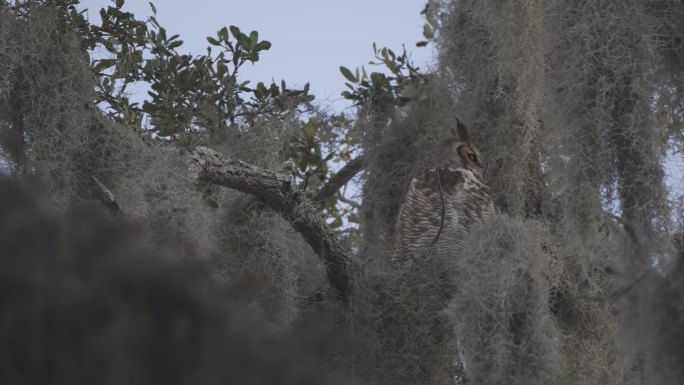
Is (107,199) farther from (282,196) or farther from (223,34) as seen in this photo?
(223,34)

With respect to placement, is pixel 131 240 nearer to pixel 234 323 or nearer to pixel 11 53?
pixel 234 323

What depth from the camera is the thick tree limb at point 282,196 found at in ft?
10.8

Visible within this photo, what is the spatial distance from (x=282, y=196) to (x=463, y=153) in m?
0.84

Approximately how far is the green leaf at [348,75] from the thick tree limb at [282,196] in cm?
107

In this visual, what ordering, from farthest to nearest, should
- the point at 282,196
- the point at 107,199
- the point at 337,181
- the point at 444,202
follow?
the point at 337,181 → the point at 444,202 → the point at 282,196 → the point at 107,199

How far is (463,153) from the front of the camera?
3.85m

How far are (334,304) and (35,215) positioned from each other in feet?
7.13

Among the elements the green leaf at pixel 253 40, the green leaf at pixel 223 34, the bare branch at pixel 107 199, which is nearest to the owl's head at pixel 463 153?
the green leaf at pixel 253 40

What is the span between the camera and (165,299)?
1.34 meters

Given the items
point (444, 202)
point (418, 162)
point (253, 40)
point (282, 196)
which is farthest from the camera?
point (418, 162)

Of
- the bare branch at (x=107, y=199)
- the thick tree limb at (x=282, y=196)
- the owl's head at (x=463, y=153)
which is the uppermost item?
the owl's head at (x=463, y=153)

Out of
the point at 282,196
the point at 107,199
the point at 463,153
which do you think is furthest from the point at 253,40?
the point at 107,199

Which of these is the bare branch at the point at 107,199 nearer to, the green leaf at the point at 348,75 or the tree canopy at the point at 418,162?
the tree canopy at the point at 418,162

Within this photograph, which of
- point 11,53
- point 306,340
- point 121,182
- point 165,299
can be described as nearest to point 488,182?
point 121,182
